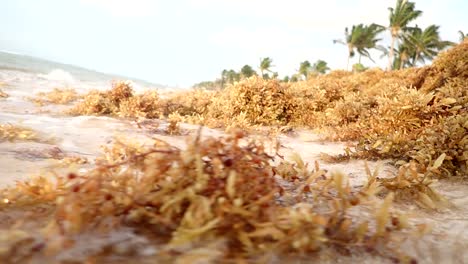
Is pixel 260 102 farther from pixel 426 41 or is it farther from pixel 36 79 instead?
pixel 426 41

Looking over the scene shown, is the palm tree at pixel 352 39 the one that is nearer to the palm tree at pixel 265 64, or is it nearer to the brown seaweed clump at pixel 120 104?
the palm tree at pixel 265 64

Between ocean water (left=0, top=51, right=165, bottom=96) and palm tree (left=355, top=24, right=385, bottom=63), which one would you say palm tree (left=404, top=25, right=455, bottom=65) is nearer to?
palm tree (left=355, top=24, right=385, bottom=63)

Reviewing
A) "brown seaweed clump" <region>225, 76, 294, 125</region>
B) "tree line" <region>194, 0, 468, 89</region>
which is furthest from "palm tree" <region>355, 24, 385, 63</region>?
"brown seaweed clump" <region>225, 76, 294, 125</region>

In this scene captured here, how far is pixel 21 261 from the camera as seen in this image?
94cm

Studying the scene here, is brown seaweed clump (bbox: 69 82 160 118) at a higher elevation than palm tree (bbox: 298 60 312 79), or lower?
lower

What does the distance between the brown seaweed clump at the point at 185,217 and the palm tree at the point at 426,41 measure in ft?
135

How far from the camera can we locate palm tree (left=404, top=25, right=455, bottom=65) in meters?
36.6

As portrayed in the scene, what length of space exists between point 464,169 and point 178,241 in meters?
2.77

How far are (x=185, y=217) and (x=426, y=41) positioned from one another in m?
43.2

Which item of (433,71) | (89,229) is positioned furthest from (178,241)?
(433,71)

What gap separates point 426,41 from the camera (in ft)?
121

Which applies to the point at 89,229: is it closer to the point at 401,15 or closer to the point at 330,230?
the point at 330,230

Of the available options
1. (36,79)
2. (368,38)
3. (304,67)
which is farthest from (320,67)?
(36,79)

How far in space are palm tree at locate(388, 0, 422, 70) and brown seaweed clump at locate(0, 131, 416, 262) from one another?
120 feet
